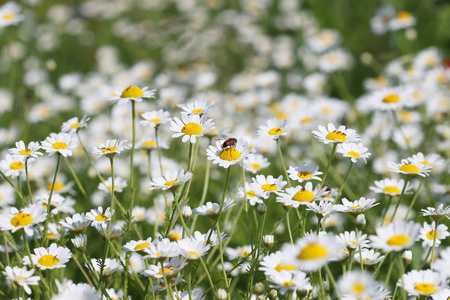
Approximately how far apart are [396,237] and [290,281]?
13.8 inches

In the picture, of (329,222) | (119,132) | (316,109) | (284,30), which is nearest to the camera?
(329,222)

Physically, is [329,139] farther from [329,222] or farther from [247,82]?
[247,82]

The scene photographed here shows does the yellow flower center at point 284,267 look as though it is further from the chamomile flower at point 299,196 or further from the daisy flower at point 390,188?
the daisy flower at point 390,188

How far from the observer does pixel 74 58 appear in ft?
24.1

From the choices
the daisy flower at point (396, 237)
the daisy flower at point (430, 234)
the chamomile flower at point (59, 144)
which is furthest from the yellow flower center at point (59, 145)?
the daisy flower at point (430, 234)

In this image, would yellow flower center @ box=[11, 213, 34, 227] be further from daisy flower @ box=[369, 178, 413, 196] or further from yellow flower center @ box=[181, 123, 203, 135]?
daisy flower @ box=[369, 178, 413, 196]

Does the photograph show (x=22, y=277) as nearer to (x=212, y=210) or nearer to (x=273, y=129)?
(x=212, y=210)

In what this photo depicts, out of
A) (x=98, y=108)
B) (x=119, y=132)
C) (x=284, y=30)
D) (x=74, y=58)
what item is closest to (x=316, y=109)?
(x=119, y=132)

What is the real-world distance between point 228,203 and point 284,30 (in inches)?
217

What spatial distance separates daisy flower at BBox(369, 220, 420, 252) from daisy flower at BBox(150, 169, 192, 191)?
2.22ft

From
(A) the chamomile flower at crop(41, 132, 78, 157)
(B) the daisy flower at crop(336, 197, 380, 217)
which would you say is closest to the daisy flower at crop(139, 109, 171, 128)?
(A) the chamomile flower at crop(41, 132, 78, 157)

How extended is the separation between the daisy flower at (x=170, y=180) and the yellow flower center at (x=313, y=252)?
605 mm

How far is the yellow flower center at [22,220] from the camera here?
1640 millimetres

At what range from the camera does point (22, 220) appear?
164 centimetres
